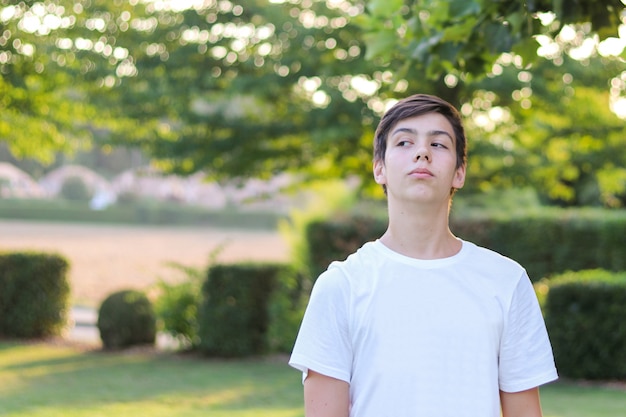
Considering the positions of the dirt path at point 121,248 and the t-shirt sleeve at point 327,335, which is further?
the dirt path at point 121,248

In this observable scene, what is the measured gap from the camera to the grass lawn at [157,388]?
889 cm

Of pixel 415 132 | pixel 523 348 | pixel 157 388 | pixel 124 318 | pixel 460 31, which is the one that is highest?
pixel 460 31

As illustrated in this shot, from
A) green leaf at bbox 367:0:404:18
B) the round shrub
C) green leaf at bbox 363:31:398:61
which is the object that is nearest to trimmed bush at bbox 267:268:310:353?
the round shrub

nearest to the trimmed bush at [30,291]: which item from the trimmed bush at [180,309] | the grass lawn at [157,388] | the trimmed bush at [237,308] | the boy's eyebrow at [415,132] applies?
the grass lawn at [157,388]

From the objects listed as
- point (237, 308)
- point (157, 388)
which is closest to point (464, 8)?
point (157, 388)

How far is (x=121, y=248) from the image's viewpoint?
39.2m

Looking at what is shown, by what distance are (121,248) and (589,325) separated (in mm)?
30627

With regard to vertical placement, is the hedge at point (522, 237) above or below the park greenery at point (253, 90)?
below

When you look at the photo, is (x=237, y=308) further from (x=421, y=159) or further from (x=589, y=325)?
(x=421, y=159)

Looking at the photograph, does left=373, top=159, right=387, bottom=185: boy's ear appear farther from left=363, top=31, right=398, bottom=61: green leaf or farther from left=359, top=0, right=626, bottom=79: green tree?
left=363, top=31, right=398, bottom=61: green leaf

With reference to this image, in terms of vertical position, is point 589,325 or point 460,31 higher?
point 460,31

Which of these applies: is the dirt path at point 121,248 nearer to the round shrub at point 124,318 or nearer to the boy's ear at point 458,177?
the round shrub at point 124,318

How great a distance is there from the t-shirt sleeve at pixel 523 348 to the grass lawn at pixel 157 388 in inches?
252

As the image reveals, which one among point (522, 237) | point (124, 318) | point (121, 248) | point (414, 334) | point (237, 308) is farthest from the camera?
point (121, 248)
